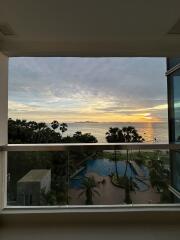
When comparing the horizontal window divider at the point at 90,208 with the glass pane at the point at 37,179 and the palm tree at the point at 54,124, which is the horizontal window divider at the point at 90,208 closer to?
the glass pane at the point at 37,179

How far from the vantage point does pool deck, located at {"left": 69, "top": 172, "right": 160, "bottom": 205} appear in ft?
12.6

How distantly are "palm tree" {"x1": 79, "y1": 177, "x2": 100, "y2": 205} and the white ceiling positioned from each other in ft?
6.32

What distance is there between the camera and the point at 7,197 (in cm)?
380

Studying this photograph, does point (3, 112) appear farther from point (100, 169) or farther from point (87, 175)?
point (100, 169)

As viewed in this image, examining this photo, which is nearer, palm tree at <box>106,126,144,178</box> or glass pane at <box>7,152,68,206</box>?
glass pane at <box>7,152,68,206</box>

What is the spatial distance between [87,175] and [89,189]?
0.69 feet

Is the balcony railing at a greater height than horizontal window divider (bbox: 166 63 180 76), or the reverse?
horizontal window divider (bbox: 166 63 180 76)

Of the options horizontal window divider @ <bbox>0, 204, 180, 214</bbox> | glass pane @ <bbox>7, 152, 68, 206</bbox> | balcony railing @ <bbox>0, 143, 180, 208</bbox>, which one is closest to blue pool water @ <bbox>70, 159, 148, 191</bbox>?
balcony railing @ <bbox>0, 143, 180, 208</bbox>

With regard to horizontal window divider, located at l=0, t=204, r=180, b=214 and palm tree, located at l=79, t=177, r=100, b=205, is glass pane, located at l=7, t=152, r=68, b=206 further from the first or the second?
palm tree, located at l=79, t=177, r=100, b=205

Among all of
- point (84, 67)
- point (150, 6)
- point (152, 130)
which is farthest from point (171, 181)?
point (150, 6)

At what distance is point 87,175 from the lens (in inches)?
152

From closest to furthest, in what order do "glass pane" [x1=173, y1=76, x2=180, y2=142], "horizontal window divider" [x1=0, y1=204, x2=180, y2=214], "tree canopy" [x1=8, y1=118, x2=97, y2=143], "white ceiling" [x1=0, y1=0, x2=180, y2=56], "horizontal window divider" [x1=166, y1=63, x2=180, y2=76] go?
"white ceiling" [x1=0, y1=0, x2=180, y2=56] < "horizontal window divider" [x1=0, y1=204, x2=180, y2=214] < "tree canopy" [x1=8, y1=118, x2=97, y2=143] < "horizontal window divider" [x1=166, y1=63, x2=180, y2=76] < "glass pane" [x1=173, y1=76, x2=180, y2=142]

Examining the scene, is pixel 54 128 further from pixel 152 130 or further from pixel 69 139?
pixel 152 130

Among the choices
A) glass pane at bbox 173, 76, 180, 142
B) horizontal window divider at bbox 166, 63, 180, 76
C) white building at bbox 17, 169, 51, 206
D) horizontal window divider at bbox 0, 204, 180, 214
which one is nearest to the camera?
horizontal window divider at bbox 0, 204, 180, 214
